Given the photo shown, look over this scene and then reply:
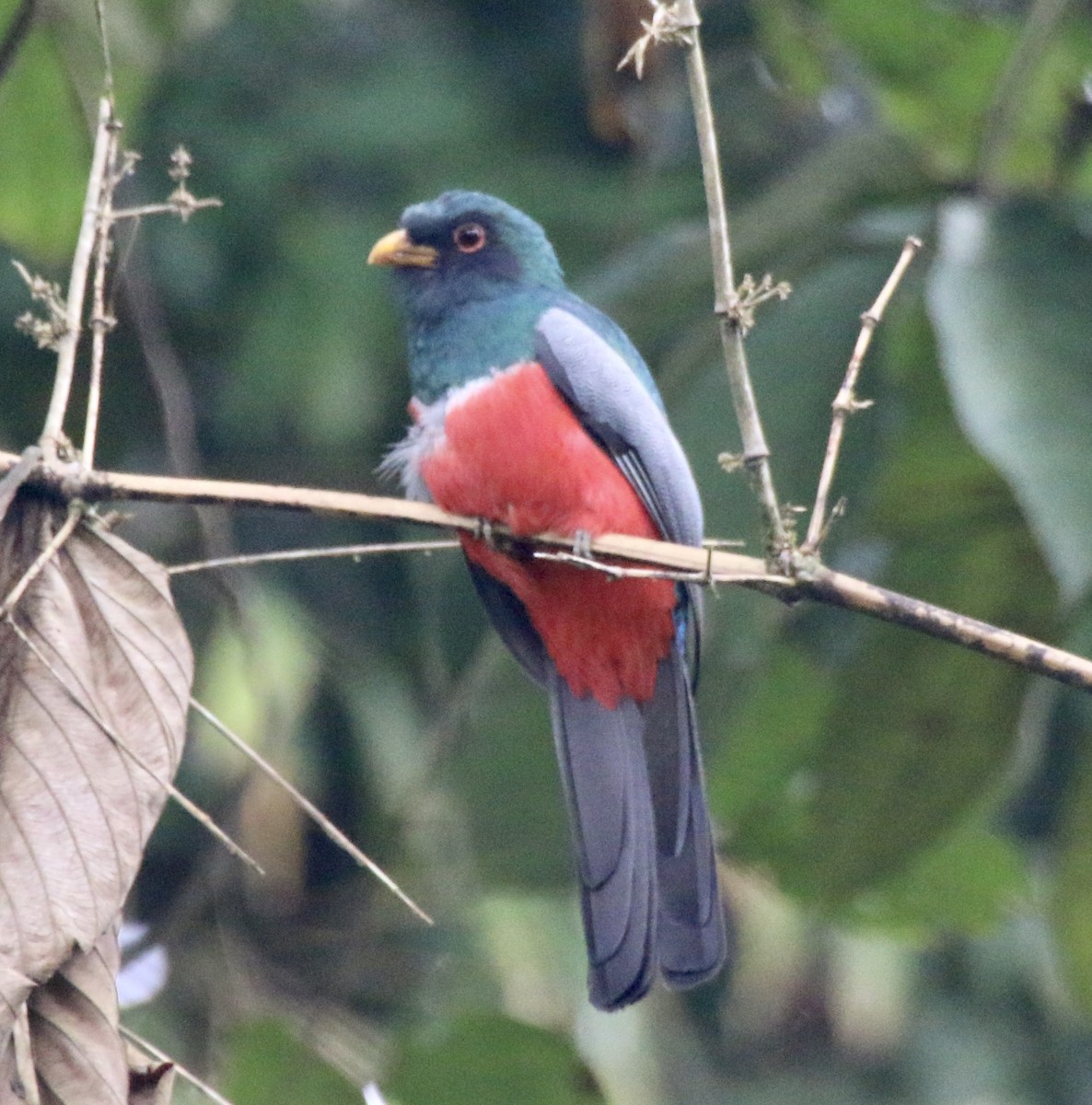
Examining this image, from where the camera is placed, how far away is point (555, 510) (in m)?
3.44

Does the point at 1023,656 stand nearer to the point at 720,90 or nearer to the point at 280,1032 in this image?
the point at 280,1032

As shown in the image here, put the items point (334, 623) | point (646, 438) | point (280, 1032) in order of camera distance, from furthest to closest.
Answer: point (334, 623)
point (646, 438)
point (280, 1032)

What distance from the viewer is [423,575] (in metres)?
4.27

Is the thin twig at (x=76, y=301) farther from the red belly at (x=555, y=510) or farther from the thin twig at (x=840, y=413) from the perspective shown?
the red belly at (x=555, y=510)

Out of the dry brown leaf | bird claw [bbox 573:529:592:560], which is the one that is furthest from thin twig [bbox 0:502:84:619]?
bird claw [bbox 573:529:592:560]

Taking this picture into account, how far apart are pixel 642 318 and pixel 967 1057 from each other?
295 inches

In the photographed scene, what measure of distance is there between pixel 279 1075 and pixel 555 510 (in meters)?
1.05

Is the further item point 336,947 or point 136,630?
point 336,947

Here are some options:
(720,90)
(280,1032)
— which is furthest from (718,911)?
(720,90)

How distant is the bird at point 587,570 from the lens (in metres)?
3.23

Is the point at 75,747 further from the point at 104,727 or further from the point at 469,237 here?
the point at 469,237

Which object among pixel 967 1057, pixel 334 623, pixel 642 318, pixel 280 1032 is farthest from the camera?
pixel 967 1057

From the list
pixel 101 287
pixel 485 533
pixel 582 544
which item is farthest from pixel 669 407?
pixel 101 287

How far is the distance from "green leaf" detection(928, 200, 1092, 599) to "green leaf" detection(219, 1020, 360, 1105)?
1409 mm
